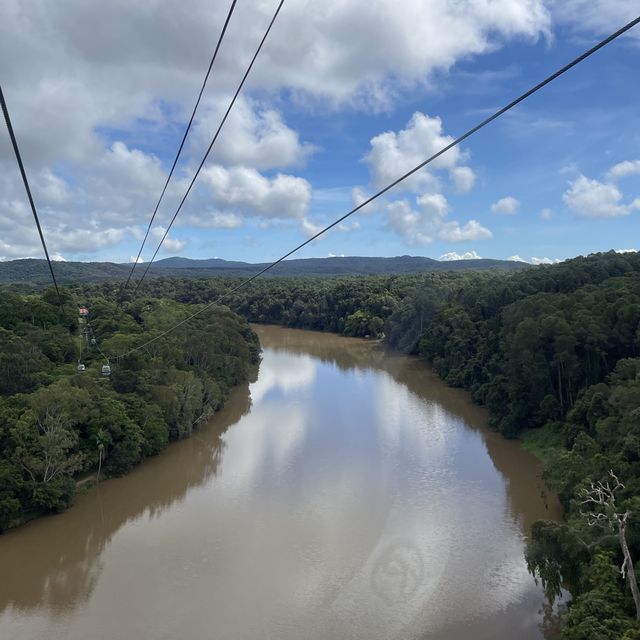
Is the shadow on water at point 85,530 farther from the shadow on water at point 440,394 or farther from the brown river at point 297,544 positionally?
the shadow on water at point 440,394

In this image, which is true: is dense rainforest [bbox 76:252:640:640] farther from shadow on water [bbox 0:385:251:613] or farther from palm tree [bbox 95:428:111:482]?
palm tree [bbox 95:428:111:482]

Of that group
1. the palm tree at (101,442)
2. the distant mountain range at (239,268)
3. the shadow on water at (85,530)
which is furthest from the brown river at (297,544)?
the distant mountain range at (239,268)

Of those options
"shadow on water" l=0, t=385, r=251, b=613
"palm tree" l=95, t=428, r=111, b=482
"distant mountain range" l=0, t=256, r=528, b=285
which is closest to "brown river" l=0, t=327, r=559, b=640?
"shadow on water" l=0, t=385, r=251, b=613

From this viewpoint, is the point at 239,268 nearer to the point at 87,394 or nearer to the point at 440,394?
the point at 440,394

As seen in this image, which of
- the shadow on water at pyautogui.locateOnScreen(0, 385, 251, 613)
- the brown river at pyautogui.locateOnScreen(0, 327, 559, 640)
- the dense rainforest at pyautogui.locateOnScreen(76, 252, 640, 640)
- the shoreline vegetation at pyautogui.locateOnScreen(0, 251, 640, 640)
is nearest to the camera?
the dense rainforest at pyautogui.locateOnScreen(76, 252, 640, 640)

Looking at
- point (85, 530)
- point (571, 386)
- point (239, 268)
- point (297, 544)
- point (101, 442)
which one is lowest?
point (85, 530)

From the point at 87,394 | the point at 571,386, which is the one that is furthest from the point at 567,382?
the point at 87,394
